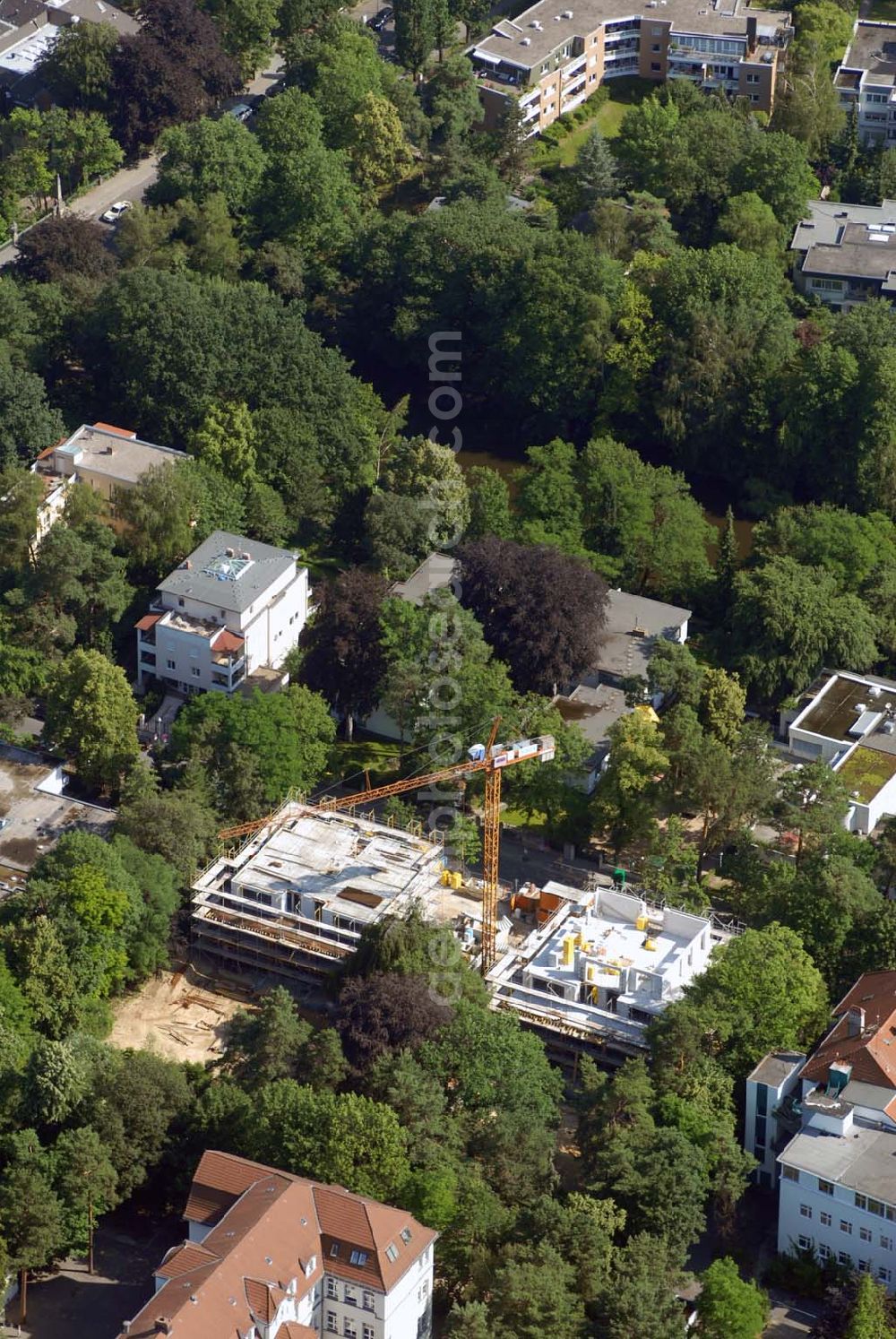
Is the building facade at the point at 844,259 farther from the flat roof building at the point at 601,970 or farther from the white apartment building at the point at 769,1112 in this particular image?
the white apartment building at the point at 769,1112

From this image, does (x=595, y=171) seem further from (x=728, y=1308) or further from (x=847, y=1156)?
(x=728, y=1308)

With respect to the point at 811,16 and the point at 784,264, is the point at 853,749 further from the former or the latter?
the point at 811,16

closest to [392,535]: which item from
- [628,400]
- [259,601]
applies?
[259,601]

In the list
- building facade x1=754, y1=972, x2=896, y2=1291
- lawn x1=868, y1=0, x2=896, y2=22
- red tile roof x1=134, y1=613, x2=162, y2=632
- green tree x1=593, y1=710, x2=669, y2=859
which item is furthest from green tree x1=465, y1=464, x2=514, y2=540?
lawn x1=868, y1=0, x2=896, y2=22

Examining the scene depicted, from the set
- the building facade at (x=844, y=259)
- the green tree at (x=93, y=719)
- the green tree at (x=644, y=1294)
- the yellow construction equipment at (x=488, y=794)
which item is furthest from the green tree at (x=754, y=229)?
the green tree at (x=644, y=1294)

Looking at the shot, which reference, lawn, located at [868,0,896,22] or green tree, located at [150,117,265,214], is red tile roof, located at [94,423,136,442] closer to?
green tree, located at [150,117,265,214]

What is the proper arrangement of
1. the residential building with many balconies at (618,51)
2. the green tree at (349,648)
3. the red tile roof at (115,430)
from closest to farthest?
the green tree at (349,648)
the red tile roof at (115,430)
the residential building with many balconies at (618,51)
